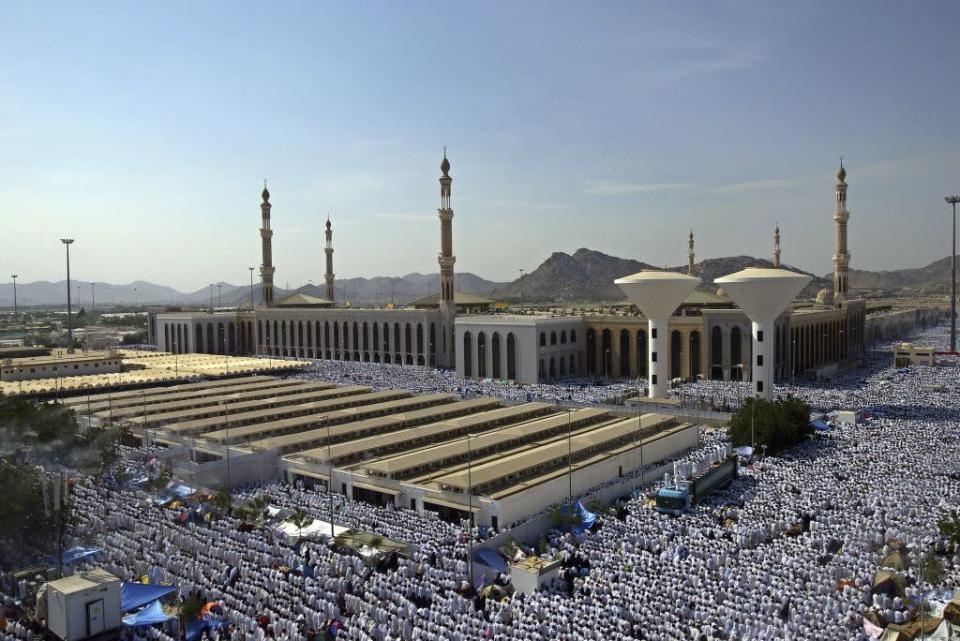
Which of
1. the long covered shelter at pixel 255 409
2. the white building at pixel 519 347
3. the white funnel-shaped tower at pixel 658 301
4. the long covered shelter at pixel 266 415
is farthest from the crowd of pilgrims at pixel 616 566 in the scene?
the white building at pixel 519 347

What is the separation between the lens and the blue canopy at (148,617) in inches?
663

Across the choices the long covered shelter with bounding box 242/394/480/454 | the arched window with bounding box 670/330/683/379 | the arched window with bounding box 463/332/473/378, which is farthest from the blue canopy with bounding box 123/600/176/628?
the arched window with bounding box 670/330/683/379

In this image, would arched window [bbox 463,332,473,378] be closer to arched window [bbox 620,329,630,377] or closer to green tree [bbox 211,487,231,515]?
arched window [bbox 620,329,630,377]

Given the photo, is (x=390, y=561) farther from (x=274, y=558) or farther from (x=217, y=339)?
(x=217, y=339)

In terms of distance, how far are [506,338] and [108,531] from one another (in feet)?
127

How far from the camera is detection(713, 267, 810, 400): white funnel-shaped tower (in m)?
41.5

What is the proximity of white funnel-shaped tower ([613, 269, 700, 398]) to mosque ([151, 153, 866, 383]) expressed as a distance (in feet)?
31.1

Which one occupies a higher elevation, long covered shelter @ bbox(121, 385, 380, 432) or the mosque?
the mosque

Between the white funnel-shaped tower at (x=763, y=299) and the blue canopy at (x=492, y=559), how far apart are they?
1009 inches

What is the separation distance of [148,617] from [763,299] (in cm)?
3505

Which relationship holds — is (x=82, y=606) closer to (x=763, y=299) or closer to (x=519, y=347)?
(x=763, y=299)

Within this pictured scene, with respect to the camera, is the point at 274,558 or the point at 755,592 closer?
the point at 755,592

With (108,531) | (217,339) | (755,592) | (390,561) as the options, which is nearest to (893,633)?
(755,592)

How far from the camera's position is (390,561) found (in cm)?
2016
